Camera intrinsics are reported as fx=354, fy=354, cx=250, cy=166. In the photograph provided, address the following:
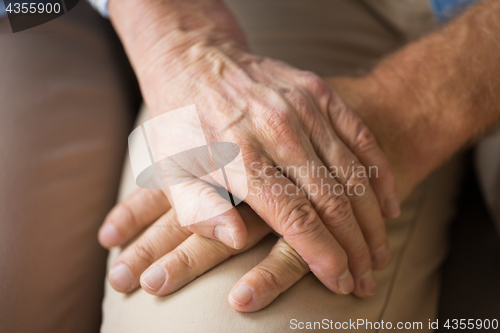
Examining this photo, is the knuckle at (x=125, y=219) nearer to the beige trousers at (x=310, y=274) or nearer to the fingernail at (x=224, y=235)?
the beige trousers at (x=310, y=274)

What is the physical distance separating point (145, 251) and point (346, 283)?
356 mm

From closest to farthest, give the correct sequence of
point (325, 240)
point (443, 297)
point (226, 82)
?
point (325, 240) < point (226, 82) < point (443, 297)

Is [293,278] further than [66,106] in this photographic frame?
No

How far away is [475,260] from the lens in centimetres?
85

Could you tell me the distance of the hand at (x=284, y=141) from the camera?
1.86ft

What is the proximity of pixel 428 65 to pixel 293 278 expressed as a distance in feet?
1.98

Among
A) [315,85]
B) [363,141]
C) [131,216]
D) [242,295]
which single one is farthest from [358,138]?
[131,216]

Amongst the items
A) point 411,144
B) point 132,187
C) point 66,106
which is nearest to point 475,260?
point 411,144

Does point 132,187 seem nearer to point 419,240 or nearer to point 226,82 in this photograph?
point 226,82

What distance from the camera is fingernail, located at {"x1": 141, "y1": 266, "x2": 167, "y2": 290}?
570 millimetres

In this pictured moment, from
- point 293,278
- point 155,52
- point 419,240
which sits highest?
point 155,52

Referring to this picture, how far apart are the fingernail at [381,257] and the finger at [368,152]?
3.1 inches

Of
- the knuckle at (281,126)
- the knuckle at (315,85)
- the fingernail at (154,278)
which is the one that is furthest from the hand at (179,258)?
the knuckle at (315,85)

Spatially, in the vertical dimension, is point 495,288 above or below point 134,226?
below
